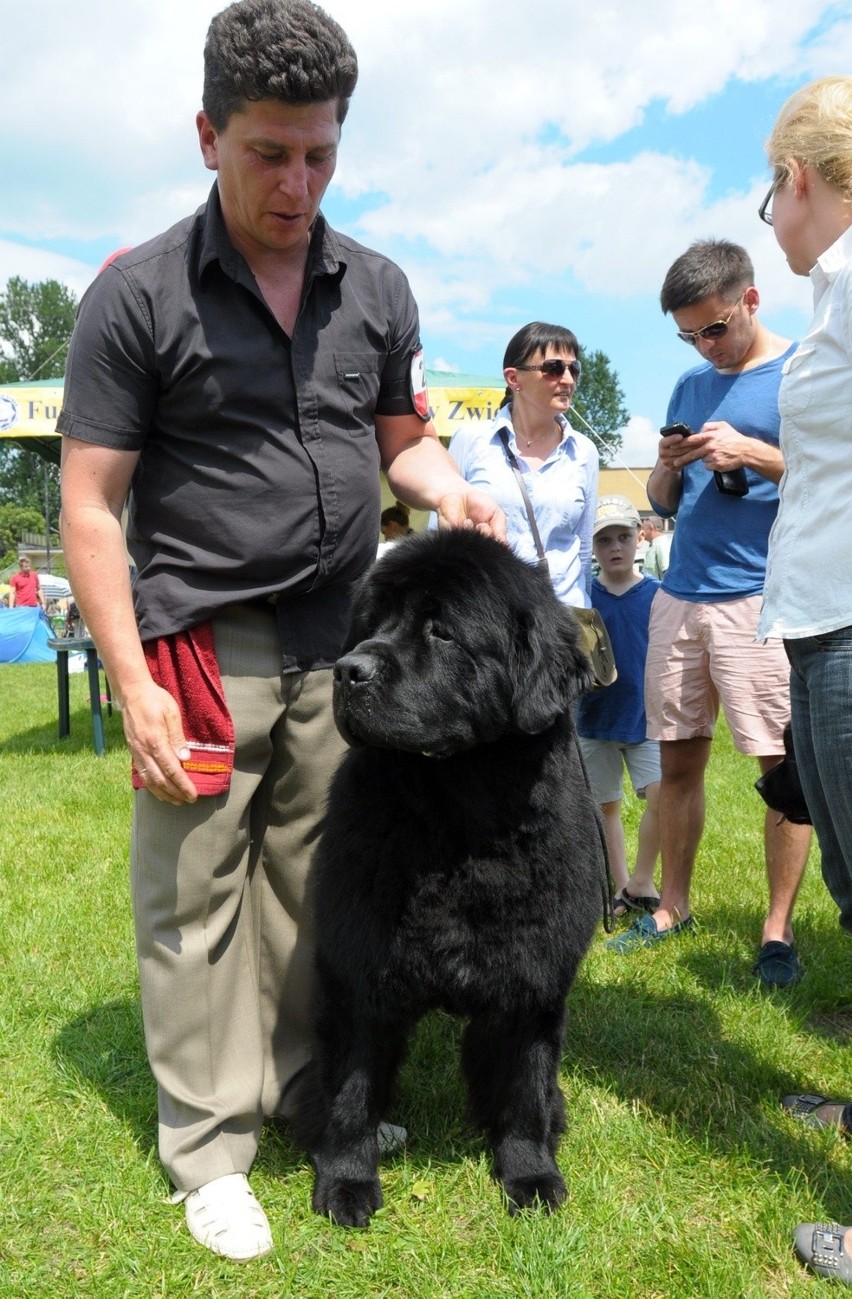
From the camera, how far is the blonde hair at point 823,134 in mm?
1987

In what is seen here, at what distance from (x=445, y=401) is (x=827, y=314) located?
8917mm

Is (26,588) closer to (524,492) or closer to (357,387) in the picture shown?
(524,492)

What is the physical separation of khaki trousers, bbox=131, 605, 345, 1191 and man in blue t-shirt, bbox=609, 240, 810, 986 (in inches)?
71.5

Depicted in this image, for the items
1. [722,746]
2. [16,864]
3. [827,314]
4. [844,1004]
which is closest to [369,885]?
[827,314]

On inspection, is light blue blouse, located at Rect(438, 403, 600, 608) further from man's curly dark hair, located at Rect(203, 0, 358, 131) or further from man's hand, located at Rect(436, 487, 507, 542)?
man's curly dark hair, located at Rect(203, 0, 358, 131)

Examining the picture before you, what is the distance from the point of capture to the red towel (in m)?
2.35

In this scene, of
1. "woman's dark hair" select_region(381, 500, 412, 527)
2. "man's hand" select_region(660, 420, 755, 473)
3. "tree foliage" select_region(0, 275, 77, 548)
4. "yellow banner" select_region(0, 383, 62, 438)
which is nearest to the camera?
"man's hand" select_region(660, 420, 755, 473)

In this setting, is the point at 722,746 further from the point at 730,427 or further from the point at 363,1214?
the point at 363,1214

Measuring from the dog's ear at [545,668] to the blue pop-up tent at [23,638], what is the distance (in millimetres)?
16552

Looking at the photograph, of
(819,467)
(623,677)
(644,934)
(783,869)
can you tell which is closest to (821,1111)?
(783,869)

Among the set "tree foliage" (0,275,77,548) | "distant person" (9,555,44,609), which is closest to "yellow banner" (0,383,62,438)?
"distant person" (9,555,44,609)

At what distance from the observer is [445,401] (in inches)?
421

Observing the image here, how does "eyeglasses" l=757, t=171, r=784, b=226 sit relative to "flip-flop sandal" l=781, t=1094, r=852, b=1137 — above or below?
above

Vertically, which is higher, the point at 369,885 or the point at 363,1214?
the point at 369,885
